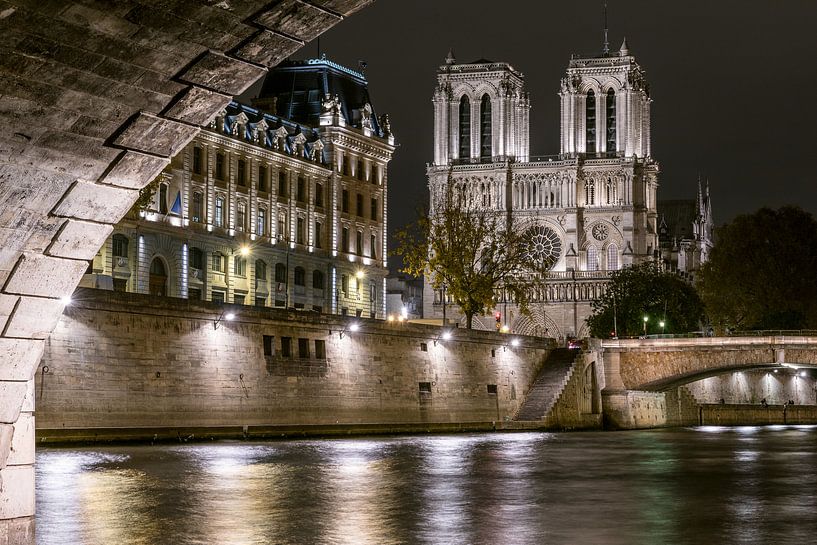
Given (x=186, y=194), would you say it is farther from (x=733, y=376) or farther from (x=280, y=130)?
(x=733, y=376)

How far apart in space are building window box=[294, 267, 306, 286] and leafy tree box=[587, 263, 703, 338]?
2951 cm

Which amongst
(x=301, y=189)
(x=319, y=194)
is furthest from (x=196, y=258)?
(x=319, y=194)

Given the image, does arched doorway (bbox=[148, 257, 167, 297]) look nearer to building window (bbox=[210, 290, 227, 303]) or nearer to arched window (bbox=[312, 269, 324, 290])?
building window (bbox=[210, 290, 227, 303])

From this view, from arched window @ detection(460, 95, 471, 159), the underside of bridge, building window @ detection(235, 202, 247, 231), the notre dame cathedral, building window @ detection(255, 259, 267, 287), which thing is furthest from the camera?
arched window @ detection(460, 95, 471, 159)

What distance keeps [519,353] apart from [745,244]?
26150mm

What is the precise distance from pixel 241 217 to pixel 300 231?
265 inches

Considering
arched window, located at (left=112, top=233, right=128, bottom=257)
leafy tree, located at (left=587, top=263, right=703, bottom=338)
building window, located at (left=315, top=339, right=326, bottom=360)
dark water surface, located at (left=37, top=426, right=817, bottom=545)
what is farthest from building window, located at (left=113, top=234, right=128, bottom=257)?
leafy tree, located at (left=587, top=263, right=703, bottom=338)

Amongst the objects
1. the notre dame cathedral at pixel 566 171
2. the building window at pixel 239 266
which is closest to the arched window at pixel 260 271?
the building window at pixel 239 266

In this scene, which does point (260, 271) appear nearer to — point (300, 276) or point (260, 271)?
point (260, 271)

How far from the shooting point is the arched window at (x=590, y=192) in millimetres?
130125

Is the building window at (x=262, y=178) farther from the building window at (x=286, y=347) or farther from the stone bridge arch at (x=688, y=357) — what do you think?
the building window at (x=286, y=347)

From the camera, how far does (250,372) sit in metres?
49.9

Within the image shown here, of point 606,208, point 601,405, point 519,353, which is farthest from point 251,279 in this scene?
point 606,208

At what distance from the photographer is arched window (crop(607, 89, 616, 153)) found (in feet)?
430
